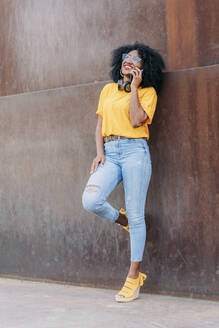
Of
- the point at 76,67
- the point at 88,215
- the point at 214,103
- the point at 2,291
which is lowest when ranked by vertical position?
the point at 2,291

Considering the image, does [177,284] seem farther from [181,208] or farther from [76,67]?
[76,67]

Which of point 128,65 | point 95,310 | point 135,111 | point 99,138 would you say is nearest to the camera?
point 95,310

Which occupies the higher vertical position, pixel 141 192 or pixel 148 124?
pixel 148 124

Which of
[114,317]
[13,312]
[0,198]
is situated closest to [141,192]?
[114,317]

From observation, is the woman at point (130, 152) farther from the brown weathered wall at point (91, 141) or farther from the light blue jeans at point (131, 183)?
the brown weathered wall at point (91, 141)

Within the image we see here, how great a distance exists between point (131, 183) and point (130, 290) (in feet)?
3.03

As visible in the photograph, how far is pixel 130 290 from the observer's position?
479cm

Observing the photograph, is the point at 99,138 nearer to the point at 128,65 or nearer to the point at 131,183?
the point at 131,183

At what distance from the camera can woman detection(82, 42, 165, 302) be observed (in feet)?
15.7

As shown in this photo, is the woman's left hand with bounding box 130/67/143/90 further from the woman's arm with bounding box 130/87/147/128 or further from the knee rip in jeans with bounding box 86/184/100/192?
the knee rip in jeans with bounding box 86/184/100/192

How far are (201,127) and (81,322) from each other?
76.9 inches

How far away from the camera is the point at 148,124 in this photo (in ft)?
17.1

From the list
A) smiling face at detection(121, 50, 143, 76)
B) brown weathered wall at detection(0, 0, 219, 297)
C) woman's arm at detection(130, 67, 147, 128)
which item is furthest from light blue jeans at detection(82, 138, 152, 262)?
smiling face at detection(121, 50, 143, 76)

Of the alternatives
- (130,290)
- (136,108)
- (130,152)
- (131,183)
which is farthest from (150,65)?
(130,290)
